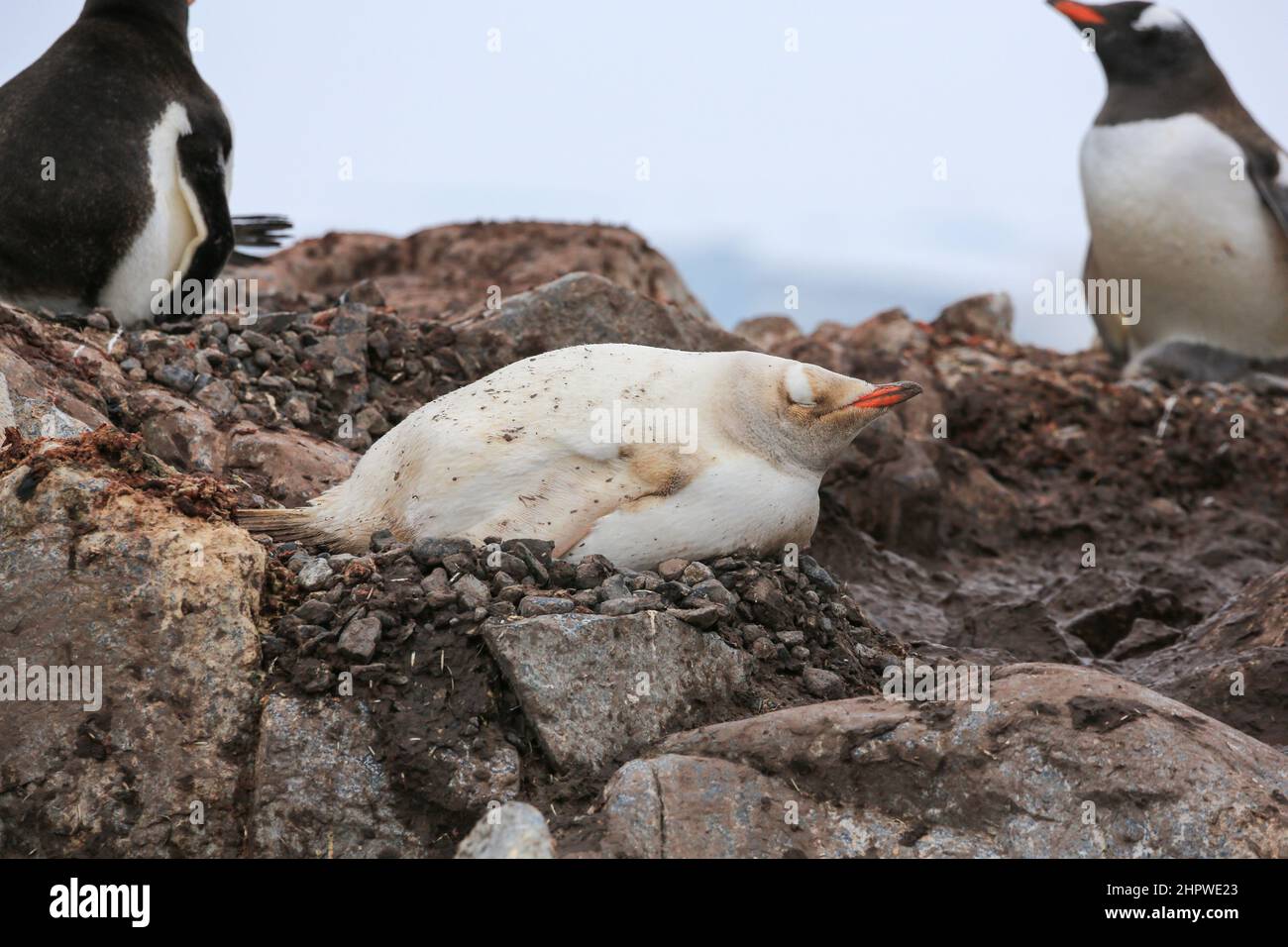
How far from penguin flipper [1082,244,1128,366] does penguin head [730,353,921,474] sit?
8198mm

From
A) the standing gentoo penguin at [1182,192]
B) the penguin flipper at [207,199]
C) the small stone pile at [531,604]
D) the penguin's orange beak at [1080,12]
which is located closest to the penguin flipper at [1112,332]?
the standing gentoo penguin at [1182,192]

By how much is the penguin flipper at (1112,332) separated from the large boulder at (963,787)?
29.8 feet

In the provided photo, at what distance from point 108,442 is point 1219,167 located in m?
9.73

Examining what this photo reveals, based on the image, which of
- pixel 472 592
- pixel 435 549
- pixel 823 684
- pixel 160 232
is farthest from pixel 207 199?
pixel 823 684

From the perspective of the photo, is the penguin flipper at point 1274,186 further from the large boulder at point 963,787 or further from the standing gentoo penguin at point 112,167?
the large boulder at point 963,787

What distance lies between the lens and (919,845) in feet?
12.4

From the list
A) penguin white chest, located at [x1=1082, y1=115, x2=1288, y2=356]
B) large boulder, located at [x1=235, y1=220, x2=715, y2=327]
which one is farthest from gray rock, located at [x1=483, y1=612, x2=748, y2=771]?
penguin white chest, located at [x1=1082, y1=115, x2=1288, y2=356]

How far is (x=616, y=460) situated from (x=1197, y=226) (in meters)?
8.45

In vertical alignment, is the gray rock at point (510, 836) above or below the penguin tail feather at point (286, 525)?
below

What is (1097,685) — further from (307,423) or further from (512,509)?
(307,423)

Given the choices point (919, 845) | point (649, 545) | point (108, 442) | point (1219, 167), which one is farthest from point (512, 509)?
point (1219, 167)

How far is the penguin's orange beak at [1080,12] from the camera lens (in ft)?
40.4

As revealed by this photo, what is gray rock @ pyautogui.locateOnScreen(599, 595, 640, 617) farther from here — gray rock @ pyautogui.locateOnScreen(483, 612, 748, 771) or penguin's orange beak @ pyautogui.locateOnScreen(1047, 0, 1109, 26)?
penguin's orange beak @ pyautogui.locateOnScreen(1047, 0, 1109, 26)

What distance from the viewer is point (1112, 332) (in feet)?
41.9
